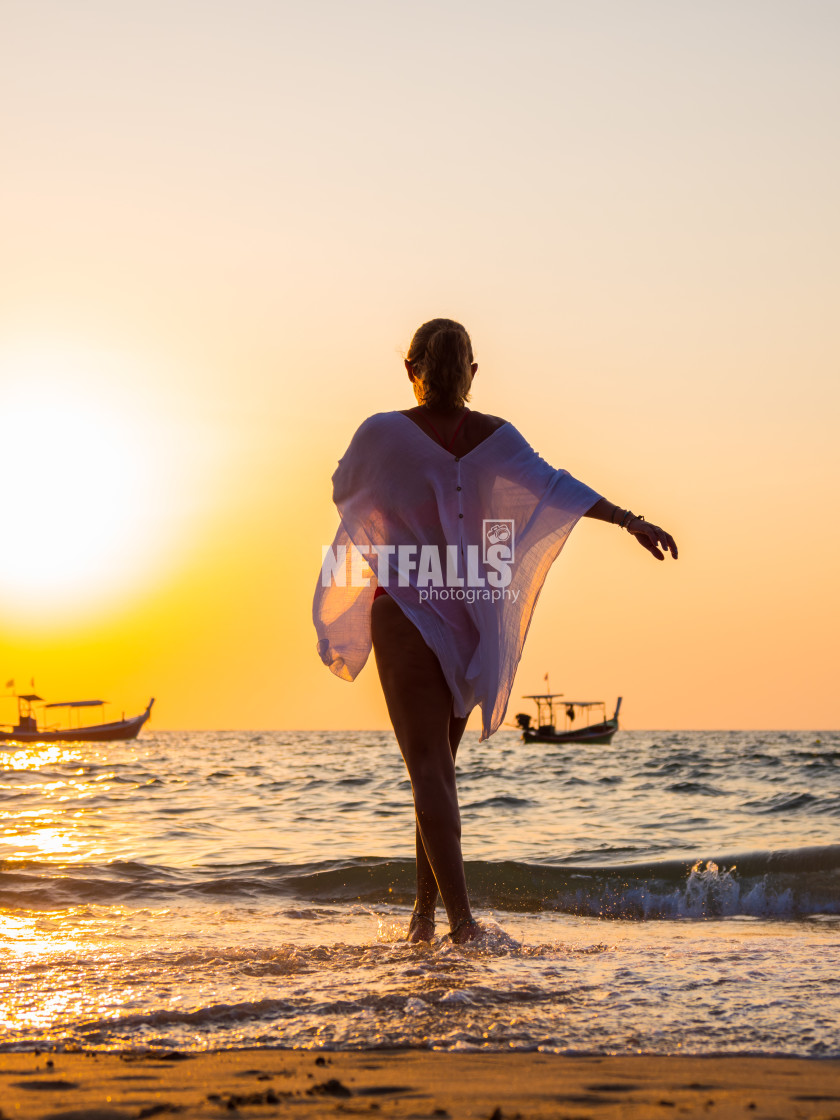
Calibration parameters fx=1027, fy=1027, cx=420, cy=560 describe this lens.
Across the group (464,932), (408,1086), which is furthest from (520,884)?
(408,1086)

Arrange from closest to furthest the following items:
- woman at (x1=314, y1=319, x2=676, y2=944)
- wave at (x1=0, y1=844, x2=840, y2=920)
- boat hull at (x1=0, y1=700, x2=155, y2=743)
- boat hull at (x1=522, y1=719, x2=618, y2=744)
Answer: woman at (x1=314, y1=319, x2=676, y2=944) → wave at (x1=0, y1=844, x2=840, y2=920) → boat hull at (x1=522, y1=719, x2=618, y2=744) → boat hull at (x1=0, y1=700, x2=155, y2=743)

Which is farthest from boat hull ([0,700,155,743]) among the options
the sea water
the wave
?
the wave

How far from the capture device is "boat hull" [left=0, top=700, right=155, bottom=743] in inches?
2741

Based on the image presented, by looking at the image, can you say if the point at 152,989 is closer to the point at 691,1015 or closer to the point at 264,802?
the point at 691,1015

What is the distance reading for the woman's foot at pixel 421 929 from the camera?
11.1 feet

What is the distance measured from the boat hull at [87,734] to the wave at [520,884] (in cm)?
6825

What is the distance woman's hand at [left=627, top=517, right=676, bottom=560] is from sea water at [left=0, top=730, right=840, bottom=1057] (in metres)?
1.29

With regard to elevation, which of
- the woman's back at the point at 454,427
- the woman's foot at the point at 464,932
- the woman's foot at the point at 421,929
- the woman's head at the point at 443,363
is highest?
the woman's head at the point at 443,363

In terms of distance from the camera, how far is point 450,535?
3340mm

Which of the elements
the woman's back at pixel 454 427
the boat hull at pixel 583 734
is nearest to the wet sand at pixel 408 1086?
the woman's back at pixel 454 427

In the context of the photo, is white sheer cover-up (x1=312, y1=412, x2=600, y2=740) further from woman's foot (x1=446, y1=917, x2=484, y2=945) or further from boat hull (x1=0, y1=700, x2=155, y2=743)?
boat hull (x1=0, y1=700, x2=155, y2=743)

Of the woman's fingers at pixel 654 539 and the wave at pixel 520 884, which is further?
the wave at pixel 520 884

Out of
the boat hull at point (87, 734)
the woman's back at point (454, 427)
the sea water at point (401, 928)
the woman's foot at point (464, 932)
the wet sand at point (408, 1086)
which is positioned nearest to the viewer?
the wet sand at point (408, 1086)

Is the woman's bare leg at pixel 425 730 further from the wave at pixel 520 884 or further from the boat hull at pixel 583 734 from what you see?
the boat hull at pixel 583 734
